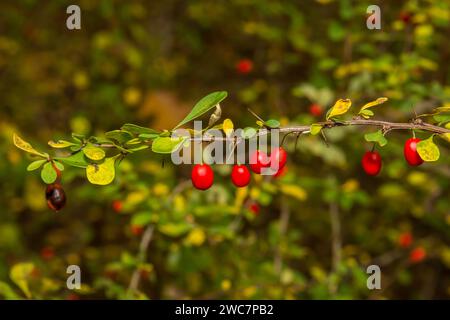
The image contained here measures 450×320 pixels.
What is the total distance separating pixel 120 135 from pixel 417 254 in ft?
6.51

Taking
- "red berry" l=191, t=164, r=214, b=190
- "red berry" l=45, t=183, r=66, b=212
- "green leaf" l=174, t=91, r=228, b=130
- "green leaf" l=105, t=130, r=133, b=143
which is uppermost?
"green leaf" l=174, t=91, r=228, b=130

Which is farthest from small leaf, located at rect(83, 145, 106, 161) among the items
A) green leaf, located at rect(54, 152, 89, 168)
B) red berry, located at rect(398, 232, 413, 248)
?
red berry, located at rect(398, 232, 413, 248)

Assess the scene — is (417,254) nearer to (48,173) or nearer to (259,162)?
(259,162)

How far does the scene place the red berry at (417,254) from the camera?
106 inches

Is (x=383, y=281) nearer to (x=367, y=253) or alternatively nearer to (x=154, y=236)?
(x=367, y=253)

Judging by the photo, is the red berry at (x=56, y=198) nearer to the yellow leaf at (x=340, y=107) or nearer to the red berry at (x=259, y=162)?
the red berry at (x=259, y=162)

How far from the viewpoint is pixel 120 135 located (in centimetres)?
115

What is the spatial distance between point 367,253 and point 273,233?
109 cm

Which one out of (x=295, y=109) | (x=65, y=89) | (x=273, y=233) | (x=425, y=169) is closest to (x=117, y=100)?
(x=65, y=89)

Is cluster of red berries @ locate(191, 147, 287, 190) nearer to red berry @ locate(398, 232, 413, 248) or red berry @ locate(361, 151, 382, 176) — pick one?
red berry @ locate(361, 151, 382, 176)

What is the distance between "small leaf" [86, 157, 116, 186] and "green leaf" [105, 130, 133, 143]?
0.17 feet

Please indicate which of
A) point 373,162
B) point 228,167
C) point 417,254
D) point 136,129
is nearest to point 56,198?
point 136,129

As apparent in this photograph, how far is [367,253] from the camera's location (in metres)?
3.24

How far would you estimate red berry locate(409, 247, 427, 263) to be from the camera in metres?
2.70
